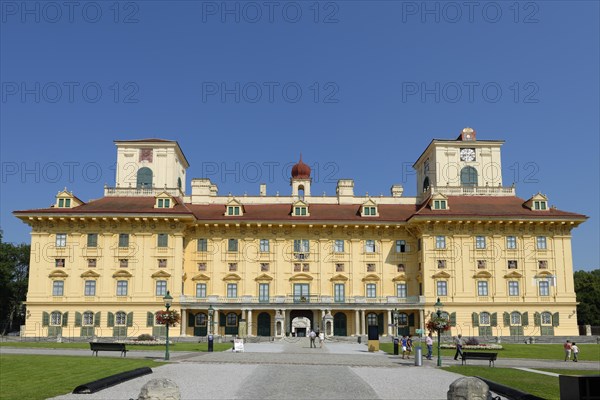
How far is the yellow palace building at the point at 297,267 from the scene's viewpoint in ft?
202

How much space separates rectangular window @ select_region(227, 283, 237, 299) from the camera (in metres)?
64.8

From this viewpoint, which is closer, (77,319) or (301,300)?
(77,319)

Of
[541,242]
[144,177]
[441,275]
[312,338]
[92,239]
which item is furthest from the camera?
[144,177]

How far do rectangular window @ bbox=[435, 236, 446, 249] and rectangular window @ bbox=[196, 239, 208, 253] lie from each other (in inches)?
937

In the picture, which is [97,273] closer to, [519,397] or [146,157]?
[146,157]

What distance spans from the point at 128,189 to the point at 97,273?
10913 mm

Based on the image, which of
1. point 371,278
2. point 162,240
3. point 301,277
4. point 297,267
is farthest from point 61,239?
point 371,278

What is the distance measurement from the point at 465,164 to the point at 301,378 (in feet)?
173

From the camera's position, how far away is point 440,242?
63.5 metres

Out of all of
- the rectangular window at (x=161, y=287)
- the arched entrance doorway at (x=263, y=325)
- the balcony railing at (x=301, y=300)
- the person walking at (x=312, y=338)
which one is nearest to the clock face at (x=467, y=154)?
the balcony railing at (x=301, y=300)

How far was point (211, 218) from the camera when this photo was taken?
64.8 metres

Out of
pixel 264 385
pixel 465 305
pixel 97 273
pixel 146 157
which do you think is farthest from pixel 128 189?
pixel 264 385

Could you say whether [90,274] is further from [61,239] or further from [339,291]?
[339,291]

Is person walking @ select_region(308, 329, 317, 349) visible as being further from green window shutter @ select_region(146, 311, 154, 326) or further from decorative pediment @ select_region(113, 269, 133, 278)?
decorative pediment @ select_region(113, 269, 133, 278)
